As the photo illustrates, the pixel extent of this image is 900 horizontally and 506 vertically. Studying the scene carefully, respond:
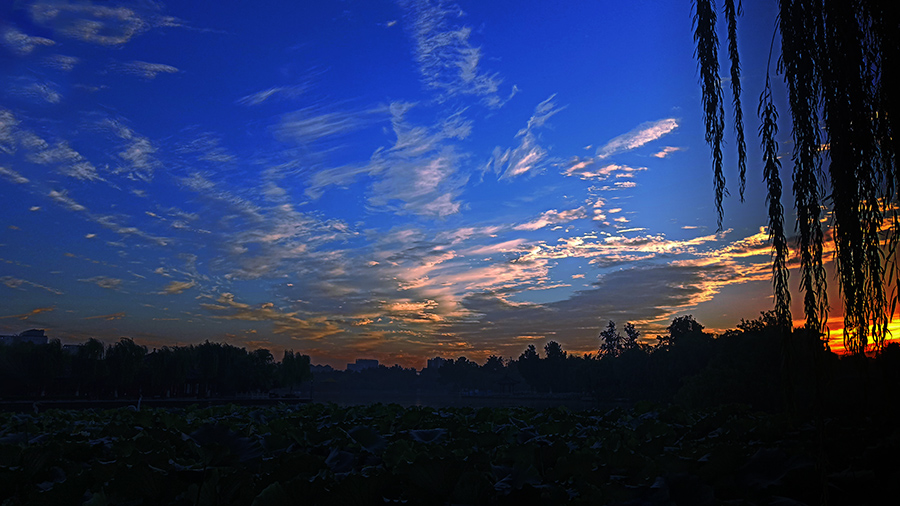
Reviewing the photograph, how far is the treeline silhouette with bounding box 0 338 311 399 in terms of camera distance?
58.5 metres

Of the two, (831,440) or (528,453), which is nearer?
(528,453)

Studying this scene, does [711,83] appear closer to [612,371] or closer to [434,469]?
[434,469]

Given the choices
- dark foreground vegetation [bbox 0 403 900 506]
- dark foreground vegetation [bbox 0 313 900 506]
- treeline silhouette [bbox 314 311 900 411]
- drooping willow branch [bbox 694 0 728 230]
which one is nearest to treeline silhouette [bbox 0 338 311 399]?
treeline silhouette [bbox 314 311 900 411]

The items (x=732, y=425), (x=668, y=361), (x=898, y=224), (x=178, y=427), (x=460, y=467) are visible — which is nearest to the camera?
(x=460, y=467)

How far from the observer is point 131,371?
208 ft

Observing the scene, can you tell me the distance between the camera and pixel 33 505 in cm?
222

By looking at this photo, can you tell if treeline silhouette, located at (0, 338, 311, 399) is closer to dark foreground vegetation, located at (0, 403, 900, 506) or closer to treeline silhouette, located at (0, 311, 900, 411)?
treeline silhouette, located at (0, 311, 900, 411)

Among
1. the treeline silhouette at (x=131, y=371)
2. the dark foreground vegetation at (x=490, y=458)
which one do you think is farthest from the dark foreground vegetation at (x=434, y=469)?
the treeline silhouette at (x=131, y=371)

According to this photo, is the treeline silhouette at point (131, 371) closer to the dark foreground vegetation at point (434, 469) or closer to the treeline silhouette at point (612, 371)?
the treeline silhouette at point (612, 371)

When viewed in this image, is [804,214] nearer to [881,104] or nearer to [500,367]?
[881,104]

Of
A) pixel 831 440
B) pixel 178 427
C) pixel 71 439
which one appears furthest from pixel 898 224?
pixel 71 439

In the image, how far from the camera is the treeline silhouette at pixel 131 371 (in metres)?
58.5

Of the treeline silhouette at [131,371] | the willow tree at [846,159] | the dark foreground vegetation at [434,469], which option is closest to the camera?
the dark foreground vegetation at [434,469]

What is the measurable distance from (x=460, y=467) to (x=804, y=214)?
4.01 meters
